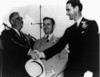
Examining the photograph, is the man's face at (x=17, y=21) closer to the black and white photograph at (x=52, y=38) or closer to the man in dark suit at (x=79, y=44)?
the black and white photograph at (x=52, y=38)

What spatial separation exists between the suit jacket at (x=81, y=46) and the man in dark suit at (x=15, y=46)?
202 millimetres

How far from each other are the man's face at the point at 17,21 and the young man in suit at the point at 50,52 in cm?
15

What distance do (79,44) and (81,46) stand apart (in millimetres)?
19

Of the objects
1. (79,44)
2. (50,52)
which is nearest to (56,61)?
(50,52)

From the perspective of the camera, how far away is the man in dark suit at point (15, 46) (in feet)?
8.50

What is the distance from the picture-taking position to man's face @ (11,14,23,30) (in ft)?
8.52

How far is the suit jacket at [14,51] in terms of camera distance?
2.59 metres

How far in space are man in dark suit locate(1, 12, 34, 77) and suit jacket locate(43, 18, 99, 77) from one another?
8.0 inches

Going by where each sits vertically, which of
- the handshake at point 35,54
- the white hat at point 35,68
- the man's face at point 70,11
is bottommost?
the white hat at point 35,68

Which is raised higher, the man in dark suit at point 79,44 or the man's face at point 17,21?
the man's face at point 17,21

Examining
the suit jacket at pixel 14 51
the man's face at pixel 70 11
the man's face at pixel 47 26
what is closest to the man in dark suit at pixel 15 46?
the suit jacket at pixel 14 51

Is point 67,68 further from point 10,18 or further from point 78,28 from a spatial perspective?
point 10,18

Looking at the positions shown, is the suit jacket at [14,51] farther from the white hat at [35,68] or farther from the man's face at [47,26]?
the man's face at [47,26]

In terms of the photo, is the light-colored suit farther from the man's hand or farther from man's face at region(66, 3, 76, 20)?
man's face at region(66, 3, 76, 20)
